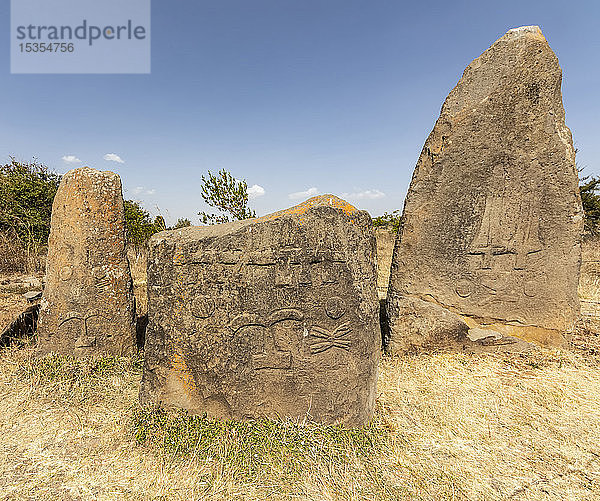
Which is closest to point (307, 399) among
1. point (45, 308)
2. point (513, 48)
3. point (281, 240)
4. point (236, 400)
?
point (236, 400)

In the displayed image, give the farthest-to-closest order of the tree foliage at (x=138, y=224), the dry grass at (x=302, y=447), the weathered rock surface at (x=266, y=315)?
the tree foliage at (x=138, y=224)
the weathered rock surface at (x=266, y=315)
the dry grass at (x=302, y=447)

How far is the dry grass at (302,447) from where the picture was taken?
234 centimetres

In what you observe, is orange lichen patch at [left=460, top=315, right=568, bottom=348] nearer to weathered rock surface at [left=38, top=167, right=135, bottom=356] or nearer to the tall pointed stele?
the tall pointed stele

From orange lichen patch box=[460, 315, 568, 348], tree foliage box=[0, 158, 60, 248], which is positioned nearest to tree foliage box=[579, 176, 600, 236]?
orange lichen patch box=[460, 315, 568, 348]

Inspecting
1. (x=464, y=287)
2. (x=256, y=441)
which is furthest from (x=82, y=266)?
(x=464, y=287)

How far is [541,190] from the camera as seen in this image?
421 centimetres

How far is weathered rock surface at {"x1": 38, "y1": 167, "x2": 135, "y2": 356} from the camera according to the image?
12.4ft

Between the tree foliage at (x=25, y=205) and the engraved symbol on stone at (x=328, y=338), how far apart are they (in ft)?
31.3

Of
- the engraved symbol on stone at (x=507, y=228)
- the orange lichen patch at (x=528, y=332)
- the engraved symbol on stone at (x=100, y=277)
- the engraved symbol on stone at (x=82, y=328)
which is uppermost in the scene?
the engraved symbol on stone at (x=507, y=228)

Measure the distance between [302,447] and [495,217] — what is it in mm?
3351

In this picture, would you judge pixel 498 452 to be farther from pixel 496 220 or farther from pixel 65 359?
pixel 65 359

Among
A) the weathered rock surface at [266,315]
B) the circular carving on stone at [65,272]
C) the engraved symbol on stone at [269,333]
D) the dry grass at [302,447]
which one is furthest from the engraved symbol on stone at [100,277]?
the engraved symbol on stone at [269,333]

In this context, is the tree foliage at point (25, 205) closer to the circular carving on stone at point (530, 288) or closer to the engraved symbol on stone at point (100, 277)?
the engraved symbol on stone at point (100, 277)

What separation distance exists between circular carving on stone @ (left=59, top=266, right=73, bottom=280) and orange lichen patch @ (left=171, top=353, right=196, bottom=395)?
1890 millimetres
